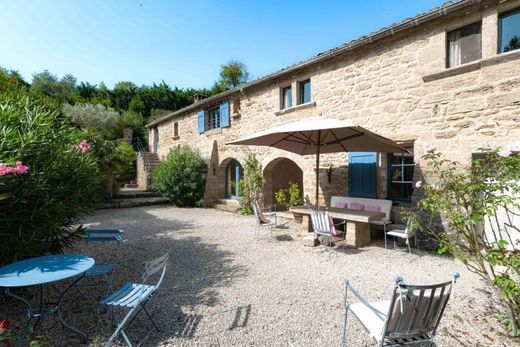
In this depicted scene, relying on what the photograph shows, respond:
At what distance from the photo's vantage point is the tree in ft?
94.0

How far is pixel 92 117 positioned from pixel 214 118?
1456 cm

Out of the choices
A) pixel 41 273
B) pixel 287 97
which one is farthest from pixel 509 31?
pixel 41 273

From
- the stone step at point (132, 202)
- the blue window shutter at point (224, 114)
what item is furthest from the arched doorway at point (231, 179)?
the stone step at point (132, 202)

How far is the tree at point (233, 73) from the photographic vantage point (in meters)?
28.6

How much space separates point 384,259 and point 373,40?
194 inches

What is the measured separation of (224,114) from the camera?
11156mm

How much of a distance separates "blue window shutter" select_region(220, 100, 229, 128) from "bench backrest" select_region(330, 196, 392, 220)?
588 cm

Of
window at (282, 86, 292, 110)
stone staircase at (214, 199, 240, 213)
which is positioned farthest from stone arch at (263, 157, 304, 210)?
window at (282, 86, 292, 110)

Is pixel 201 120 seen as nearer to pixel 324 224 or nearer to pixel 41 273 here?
pixel 324 224

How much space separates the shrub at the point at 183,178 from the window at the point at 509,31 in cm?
1019

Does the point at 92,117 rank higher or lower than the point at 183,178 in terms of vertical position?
higher

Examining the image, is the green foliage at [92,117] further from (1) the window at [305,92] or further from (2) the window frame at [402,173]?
(2) the window frame at [402,173]

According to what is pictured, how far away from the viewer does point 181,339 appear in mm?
2545

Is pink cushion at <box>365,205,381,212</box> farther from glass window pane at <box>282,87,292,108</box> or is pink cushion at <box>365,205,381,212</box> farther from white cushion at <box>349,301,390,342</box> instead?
glass window pane at <box>282,87,292,108</box>
